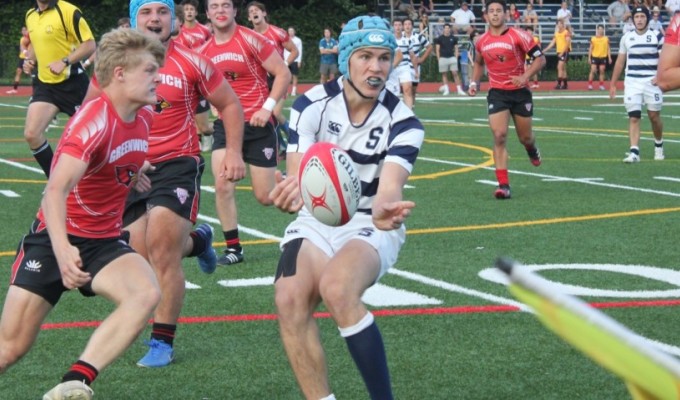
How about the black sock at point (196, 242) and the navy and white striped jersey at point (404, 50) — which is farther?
the navy and white striped jersey at point (404, 50)

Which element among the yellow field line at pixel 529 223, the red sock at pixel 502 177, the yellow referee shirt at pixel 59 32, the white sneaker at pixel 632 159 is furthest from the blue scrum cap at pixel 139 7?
A: the white sneaker at pixel 632 159

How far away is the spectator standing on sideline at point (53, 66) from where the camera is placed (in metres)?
13.2

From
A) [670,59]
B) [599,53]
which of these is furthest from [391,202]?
[599,53]

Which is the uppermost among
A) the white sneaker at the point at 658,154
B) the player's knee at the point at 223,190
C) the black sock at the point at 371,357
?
the black sock at the point at 371,357

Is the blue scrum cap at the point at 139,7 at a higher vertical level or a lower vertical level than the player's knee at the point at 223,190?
higher

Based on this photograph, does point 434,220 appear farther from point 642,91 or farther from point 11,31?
point 11,31

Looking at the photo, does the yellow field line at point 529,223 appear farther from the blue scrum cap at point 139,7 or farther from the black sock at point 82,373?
the black sock at point 82,373

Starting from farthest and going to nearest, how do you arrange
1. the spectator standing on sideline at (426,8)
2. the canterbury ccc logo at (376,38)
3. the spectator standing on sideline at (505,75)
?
the spectator standing on sideline at (426,8)
the spectator standing on sideline at (505,75)
the canterbury ccc logo at (376,38)

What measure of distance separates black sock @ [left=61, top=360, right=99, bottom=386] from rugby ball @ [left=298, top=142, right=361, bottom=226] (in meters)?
1.14

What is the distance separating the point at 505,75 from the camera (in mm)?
14781

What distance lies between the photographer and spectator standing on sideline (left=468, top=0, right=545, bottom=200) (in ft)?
47.8

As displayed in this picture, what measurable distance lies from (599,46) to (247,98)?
33.8m

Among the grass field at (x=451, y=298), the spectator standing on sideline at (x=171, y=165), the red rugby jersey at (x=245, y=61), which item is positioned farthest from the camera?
the red rugby jersey at (x=245, y=61)

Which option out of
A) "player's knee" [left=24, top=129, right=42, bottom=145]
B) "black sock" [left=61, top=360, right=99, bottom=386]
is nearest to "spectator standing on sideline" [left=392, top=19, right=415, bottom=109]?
"player's knee" [left=24, top=129, right=42, bottom=145]
